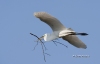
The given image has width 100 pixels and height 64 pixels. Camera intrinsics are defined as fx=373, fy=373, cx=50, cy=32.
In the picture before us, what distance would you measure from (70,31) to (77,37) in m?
1.30

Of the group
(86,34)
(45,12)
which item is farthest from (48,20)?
(86,34)

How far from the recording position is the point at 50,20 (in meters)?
12.5

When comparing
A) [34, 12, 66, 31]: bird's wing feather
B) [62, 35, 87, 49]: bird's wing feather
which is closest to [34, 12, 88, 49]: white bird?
[34, 12, 66, 31]: bird's wing feather

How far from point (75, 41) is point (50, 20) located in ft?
4.97

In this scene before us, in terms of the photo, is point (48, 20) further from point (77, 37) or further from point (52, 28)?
point (77, 37)

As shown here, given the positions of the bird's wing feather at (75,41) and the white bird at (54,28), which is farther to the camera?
the bird's wing feather at (75,41)

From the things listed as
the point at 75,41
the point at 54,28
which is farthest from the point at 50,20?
the point at 75,41

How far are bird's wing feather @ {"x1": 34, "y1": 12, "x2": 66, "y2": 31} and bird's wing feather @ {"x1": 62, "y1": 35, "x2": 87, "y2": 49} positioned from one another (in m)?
0.97

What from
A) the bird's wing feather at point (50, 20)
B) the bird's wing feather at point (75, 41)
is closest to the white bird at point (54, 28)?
the bird's wing feather at point (50, 20)

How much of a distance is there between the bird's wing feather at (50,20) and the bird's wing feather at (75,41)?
975mm

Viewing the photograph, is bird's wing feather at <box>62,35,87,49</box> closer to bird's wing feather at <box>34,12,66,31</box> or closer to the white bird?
the white bird

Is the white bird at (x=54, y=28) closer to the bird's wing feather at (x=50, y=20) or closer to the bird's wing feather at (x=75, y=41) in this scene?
the bird's wing feather at (x=50, y=20)

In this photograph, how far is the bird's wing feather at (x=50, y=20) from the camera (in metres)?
12.4

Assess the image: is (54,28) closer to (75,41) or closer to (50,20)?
(50,20)
